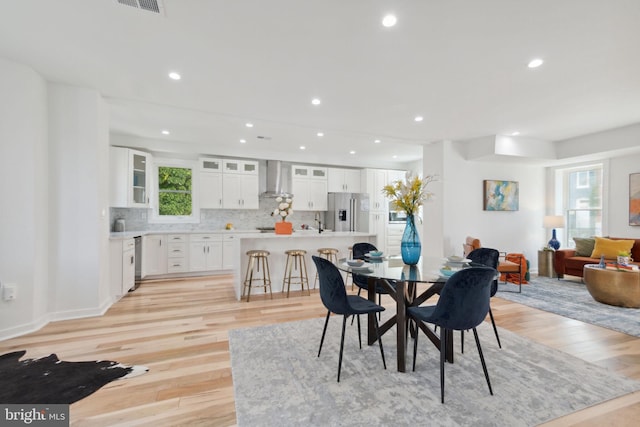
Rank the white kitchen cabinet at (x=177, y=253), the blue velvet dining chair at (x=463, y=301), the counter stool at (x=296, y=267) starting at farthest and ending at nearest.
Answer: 1. the white kitchen cabinet at (x=177, y=253)
2. the counter stool at (x=296, y=267)
3. the blue velvet dining chair at (x=463, y=301)

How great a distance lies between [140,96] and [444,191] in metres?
5.16

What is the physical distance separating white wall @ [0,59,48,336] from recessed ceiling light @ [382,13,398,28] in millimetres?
3541

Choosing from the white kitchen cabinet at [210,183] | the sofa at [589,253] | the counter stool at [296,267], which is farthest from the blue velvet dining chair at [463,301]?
the white kitchen cabinet at [210,183]

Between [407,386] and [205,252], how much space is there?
4801 mm

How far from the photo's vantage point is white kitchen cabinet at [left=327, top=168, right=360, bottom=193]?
731 centimetres

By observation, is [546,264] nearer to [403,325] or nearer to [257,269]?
[403,325]

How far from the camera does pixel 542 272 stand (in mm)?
5930

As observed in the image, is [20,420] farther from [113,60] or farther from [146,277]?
[146,277]

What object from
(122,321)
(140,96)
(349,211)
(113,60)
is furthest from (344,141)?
(122,321)

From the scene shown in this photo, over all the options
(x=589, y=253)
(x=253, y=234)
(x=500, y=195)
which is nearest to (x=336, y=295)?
(x=253, y=234)

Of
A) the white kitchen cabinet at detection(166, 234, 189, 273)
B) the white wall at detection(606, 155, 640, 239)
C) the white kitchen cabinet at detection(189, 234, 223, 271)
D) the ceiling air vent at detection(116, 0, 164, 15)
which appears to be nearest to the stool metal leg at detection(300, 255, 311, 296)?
the white kitchen cabinet at detection(189, 234, 223, 271)

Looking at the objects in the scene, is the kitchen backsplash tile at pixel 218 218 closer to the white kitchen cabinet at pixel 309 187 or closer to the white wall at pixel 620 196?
the white kitchen cabinet at pixel 309 187

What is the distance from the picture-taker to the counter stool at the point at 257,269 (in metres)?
4.23

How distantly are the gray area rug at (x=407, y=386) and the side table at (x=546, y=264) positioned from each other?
3942 millimetres
